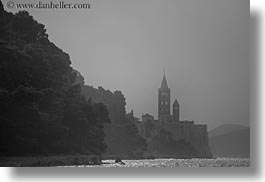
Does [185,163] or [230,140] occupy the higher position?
[230,140]

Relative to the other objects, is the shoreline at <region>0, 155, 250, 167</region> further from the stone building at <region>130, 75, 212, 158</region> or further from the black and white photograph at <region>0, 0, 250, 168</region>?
the stone building at <region>130, 75, 212, 158</region>

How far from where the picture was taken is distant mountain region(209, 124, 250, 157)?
5.05 m

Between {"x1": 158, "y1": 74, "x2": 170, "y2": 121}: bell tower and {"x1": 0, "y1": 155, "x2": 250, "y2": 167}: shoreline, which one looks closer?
{"x1": 0, "y1": 155, "x2": 250, "y2": 167}: shoreline

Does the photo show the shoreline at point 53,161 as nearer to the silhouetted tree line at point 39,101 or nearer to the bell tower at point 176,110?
the silhouetted tree line at point 39,101

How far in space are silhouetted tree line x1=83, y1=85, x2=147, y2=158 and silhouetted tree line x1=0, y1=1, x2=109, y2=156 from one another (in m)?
0.06

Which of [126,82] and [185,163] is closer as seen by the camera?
[185,163]

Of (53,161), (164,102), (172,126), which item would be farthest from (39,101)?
(172,126)

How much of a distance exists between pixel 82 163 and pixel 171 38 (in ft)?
4.58

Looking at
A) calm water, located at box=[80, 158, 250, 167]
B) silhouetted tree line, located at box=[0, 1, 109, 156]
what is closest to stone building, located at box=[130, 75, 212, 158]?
calm water, located at box=[80, 158, 250, 167]

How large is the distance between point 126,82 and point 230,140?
3.55 feet

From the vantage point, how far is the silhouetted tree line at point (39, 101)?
16.3ft

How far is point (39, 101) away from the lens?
5.05 m

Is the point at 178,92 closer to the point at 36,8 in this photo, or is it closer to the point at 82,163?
the point at 82,163

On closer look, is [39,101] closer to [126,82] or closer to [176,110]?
[126,82]
